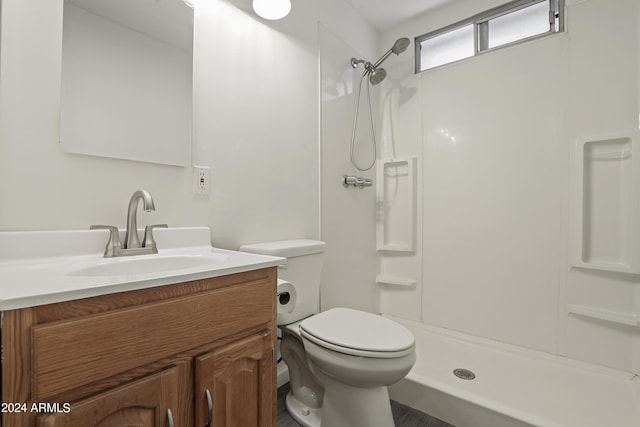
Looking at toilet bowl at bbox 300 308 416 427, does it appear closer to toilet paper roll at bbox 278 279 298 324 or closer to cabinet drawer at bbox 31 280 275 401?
toilet paper roll at bbox 278 279 298 324

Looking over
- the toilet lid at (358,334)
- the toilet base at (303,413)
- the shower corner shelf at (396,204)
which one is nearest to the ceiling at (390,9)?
the shower corner shelf at (396,204)

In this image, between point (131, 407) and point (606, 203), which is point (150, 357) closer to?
point (131, 407)

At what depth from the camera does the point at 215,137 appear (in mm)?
1346

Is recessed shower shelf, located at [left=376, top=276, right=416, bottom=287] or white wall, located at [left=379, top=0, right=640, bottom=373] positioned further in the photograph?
recessed shower shelf, located at [left=376, top=276, right=416, bottom=287]

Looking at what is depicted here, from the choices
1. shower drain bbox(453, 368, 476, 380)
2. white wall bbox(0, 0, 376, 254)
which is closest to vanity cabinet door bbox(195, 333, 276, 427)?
white wall bbox(0, 0, 376, 254)

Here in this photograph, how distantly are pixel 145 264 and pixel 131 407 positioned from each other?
0.45 meters

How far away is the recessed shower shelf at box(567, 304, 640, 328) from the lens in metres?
1.53

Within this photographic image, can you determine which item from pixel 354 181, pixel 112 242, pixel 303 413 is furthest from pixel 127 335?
pixel 354 181

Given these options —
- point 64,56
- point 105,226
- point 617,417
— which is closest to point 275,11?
point 64,56

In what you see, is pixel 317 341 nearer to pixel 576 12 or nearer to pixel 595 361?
pixel 595 361

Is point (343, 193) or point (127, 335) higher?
point (343, 193)

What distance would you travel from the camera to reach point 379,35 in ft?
8.10

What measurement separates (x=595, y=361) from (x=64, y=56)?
273 cm

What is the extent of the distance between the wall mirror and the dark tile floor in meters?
1.25
